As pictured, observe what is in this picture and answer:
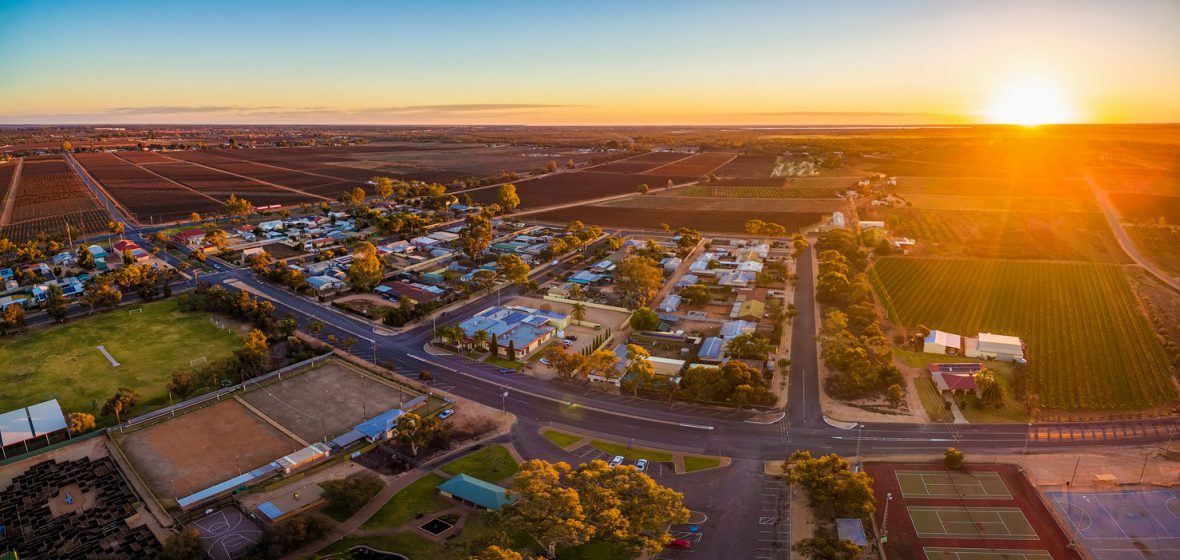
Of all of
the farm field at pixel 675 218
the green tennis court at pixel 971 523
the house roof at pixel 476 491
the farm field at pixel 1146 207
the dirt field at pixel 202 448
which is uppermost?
the farm field at pixel 1146 207

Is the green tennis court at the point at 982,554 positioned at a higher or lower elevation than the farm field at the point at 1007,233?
lower

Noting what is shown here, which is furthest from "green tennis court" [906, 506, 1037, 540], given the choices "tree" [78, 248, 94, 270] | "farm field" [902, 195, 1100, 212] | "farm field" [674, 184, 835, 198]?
"farm field" [674, 184, 835, 198]

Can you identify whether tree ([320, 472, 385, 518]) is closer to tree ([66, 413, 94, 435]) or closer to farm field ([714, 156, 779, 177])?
tree ([66, 413, 94, 435])

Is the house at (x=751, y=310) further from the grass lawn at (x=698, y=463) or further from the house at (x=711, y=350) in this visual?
the grass lawn at (x=698, y=463)

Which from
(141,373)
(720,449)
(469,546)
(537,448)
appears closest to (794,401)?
(720,449)

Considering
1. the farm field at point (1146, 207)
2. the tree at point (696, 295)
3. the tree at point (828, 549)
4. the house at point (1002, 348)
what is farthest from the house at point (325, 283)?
the farm field at point (1146, 207)

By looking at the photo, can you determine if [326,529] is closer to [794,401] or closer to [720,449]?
[720,449]
